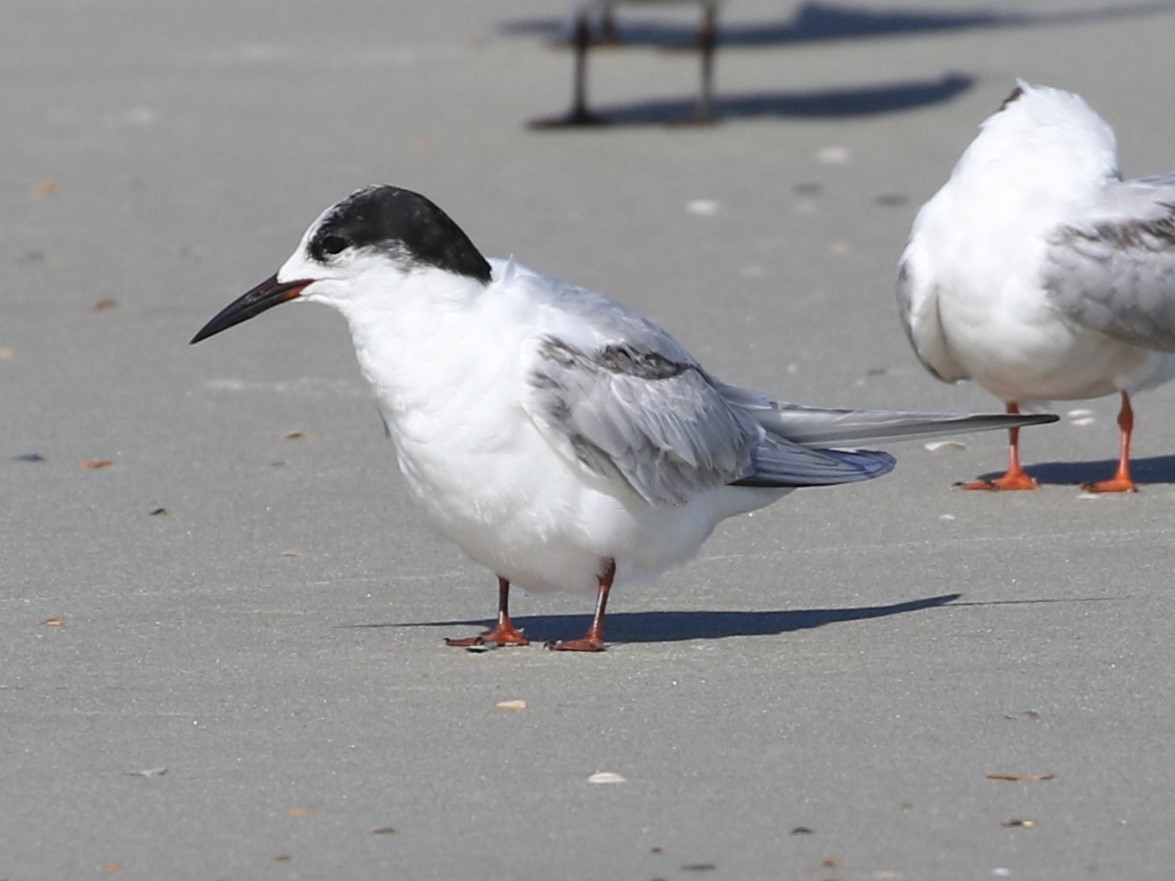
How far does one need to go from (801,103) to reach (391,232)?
8.81 meters

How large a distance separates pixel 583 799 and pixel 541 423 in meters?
0.96

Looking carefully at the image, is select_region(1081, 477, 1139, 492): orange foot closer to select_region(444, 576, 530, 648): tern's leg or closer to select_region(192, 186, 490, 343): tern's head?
select_region(444, 576, 530, 648): tern's leg

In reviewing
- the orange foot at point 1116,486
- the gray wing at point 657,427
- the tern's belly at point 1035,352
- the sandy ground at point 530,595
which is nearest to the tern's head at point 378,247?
the gray wing at point 657,427

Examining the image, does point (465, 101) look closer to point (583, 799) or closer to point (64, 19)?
point (64, 19)

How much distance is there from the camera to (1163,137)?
1170cm

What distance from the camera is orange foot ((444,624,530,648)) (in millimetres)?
4898

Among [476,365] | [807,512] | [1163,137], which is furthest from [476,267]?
[1163,137]

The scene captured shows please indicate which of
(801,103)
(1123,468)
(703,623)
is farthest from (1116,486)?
(801,103)

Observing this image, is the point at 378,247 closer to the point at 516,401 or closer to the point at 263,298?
the point at 263,298

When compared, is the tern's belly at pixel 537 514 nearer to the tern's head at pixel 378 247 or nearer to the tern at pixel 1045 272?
the tern's head at pixel 378 247

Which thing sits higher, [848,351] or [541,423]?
[541,423]

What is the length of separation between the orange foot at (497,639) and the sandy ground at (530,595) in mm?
48

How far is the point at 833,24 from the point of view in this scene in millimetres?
16094

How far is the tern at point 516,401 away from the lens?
4586 mm
